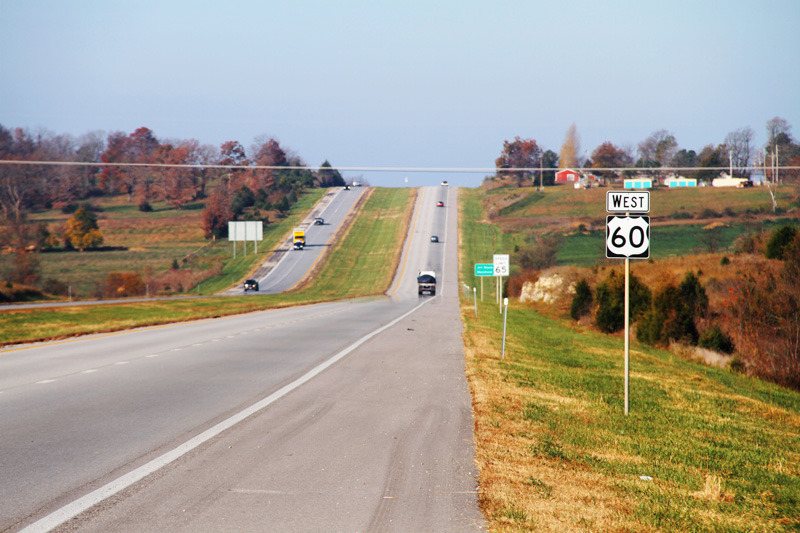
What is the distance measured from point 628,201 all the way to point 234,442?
6976 millimetres

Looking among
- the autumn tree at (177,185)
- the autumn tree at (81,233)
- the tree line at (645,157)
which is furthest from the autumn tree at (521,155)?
the autumn tree at (81,233)

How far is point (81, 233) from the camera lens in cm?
9681

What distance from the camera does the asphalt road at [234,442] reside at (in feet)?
18.5

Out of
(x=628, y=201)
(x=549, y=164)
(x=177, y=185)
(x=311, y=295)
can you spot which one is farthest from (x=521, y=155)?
(x=628, y=201)

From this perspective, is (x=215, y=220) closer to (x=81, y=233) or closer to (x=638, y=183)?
(x=81, y=233)

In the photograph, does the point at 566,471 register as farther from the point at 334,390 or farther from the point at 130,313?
the point at 130,313

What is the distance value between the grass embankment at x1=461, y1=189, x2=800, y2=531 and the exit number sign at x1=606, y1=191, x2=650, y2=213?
10.5 feet

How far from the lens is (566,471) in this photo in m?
7.13

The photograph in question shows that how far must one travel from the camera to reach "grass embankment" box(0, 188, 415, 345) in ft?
83.3

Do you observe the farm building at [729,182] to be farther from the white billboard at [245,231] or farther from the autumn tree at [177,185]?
the autumn tree at [177,185]

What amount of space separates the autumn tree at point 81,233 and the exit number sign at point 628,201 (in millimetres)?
96507

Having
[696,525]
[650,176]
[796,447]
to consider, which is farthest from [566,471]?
[650,176]

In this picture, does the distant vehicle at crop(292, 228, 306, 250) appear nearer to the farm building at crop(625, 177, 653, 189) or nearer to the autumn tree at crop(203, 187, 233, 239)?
the autumn tree at crop(203, 187, 233, 239)

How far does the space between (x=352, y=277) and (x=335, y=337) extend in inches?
2672
